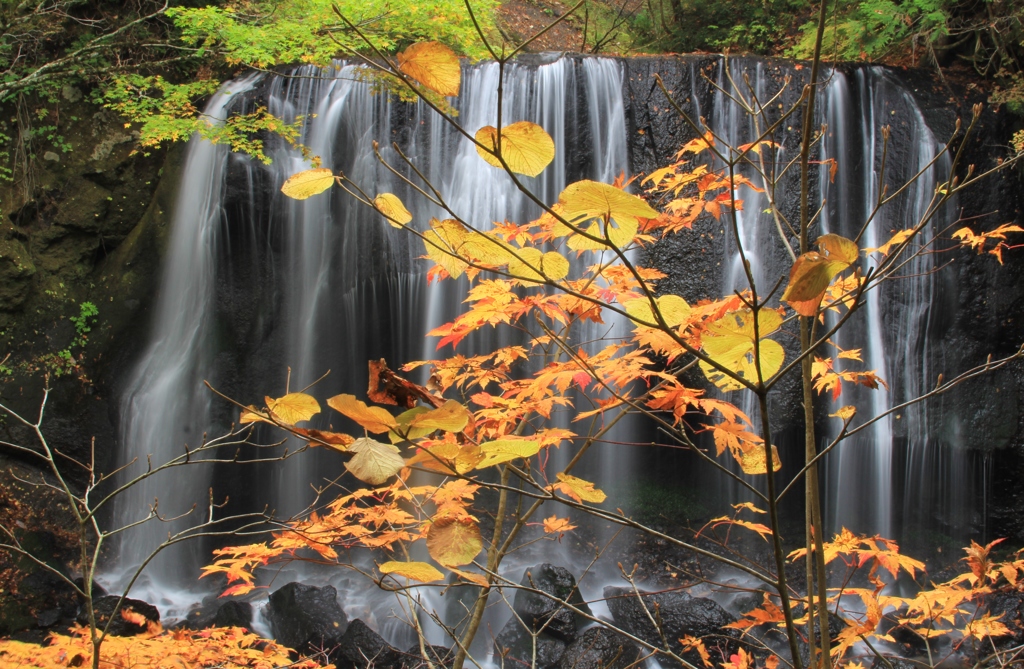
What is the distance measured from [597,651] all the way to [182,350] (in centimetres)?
535

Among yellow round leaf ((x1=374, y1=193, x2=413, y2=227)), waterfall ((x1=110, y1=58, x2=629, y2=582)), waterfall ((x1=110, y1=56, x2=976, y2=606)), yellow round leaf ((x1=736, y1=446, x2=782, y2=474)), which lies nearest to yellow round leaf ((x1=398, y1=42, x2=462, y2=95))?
yellow round leaf ((x1=374, y1=193, x2=413, y2=227))

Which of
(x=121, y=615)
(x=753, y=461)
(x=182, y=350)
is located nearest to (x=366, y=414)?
(x=753, y=461)

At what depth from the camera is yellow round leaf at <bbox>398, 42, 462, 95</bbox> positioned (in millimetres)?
814

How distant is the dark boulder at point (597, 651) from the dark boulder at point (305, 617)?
1779 mm

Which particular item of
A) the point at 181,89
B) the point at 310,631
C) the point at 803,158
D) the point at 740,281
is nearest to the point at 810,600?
the point at 803,158

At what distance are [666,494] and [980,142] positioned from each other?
16.7 feet

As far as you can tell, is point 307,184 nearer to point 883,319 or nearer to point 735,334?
point 735,334

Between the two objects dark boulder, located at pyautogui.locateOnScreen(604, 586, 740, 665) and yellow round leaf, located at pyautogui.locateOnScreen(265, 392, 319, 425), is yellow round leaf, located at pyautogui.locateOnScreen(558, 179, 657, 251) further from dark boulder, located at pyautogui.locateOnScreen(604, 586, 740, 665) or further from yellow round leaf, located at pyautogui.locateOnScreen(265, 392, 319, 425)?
dark boulder, located at pyautogui.locateOnScreen(604, 586, 740, 665)

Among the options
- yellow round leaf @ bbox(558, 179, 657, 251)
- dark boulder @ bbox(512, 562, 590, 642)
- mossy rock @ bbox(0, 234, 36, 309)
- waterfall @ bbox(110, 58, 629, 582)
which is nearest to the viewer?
yellow round leaf @ bbox(558, 179, 657, 251)

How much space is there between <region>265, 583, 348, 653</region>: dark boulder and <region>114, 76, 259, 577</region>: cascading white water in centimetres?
225

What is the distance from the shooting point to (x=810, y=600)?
1.24 metres

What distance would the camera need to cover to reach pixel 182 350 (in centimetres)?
740

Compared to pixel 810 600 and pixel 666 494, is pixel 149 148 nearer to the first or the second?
pixel 666 494

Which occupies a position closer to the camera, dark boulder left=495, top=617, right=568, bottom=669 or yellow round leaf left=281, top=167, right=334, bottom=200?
yellow round leaf left=281, top=167, right=334, bottom=200
